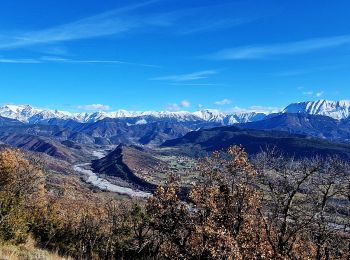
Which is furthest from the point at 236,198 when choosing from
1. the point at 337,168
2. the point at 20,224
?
the point at 20,224

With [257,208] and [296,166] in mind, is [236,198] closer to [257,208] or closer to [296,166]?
[257,208]

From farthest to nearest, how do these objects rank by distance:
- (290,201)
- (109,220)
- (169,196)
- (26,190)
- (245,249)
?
(26,190) → (109,220) → (169,196) → (290,201) → (245,249)

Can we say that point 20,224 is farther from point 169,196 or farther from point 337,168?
point 337,168

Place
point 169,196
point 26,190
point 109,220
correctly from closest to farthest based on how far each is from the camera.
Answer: point 169,196 < point 109,220 < point 26,190

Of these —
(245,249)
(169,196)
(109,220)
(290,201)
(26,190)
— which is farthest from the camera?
(26,190)

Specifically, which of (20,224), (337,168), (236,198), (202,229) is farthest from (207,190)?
(20,224)

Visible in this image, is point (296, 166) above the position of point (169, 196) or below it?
above

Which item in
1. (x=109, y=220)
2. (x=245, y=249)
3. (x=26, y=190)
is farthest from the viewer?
(x=26, y=190)

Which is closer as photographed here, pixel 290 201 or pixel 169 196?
pixel 290 201

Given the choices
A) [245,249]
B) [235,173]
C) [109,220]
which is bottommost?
[109,220]
